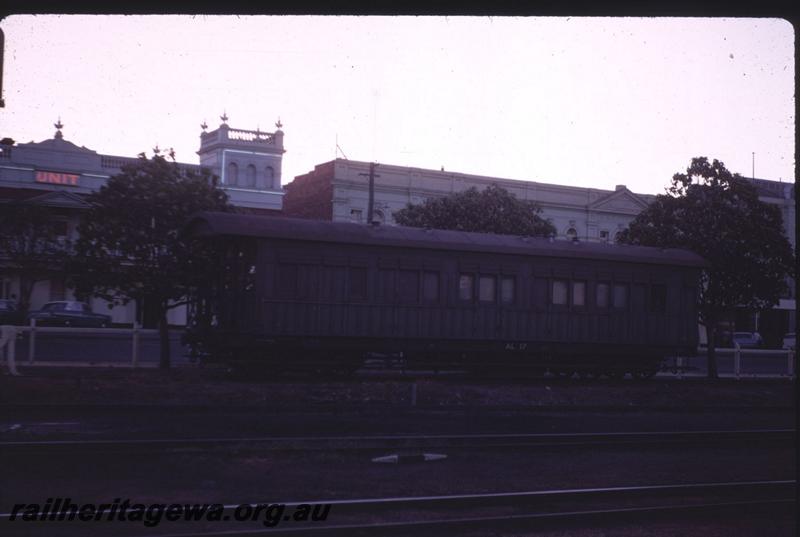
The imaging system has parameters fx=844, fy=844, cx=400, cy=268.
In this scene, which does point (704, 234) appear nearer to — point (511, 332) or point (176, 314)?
point (511, 332)

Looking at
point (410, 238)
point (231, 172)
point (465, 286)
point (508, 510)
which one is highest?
point (231, 172)

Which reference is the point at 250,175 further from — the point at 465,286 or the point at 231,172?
the point at 465,286

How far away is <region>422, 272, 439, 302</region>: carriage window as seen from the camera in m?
20.6

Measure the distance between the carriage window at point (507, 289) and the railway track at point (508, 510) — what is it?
12.7 meters

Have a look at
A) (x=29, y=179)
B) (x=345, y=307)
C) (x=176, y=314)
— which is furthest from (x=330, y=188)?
(x=345, y=307)

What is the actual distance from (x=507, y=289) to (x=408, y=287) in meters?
2.85

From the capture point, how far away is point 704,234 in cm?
2619

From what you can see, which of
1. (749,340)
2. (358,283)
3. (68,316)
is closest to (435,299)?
(358,283)

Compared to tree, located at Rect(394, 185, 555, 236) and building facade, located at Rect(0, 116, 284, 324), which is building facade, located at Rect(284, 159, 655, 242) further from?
tree, located at Rect(394, 185, 555, 236)

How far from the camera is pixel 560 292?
22.2m

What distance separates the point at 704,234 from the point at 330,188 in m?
26.1

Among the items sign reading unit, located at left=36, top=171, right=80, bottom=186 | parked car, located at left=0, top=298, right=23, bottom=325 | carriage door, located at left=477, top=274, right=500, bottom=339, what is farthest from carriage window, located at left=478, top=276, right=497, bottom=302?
sign reading unit, located at left=36, top=171, right=80, bottom=186

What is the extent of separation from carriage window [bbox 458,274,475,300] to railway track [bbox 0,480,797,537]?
12.4 metres

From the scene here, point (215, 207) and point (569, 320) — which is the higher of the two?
point (215, 207)
